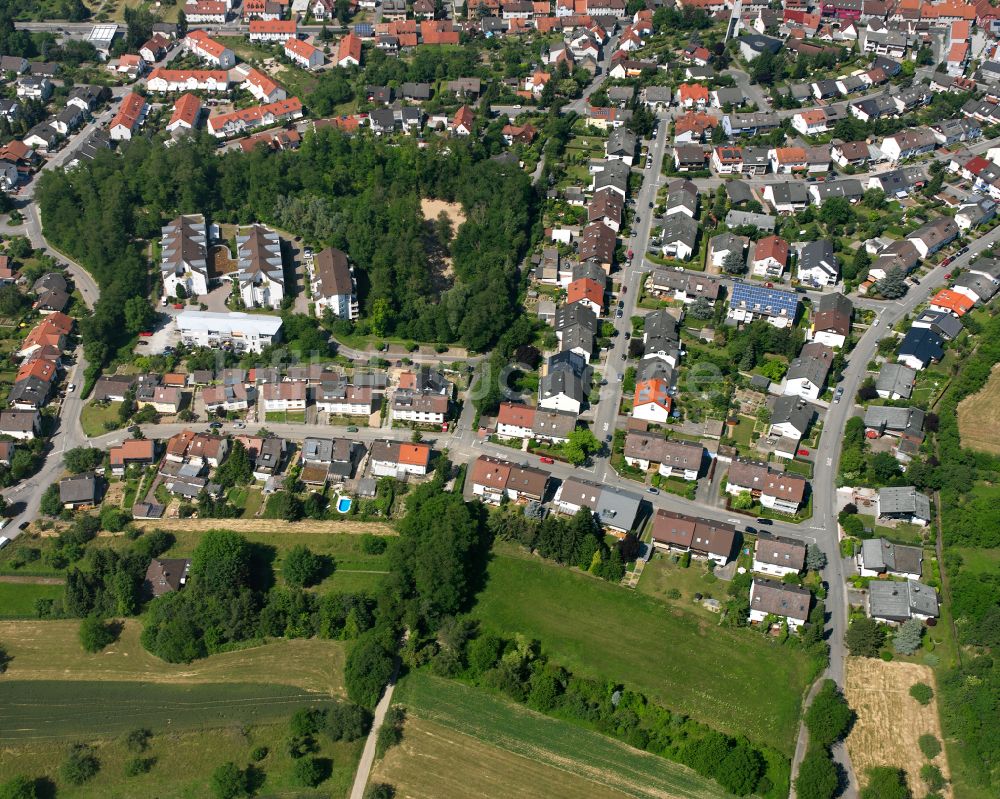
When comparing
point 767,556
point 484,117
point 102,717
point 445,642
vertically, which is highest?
point 484,117

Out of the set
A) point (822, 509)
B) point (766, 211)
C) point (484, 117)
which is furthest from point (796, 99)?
point (822, 509)

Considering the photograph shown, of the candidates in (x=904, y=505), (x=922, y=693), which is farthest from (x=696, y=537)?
(x=922, y=693)

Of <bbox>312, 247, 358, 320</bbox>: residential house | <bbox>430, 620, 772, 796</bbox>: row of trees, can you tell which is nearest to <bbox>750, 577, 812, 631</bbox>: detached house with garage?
<bbox>430, 620, 772, 796</bbox>: row of trees

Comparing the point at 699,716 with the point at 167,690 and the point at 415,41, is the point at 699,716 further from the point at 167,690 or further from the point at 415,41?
the point at 415,41

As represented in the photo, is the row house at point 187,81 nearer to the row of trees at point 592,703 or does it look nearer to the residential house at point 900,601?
the row of trees at point 592,703

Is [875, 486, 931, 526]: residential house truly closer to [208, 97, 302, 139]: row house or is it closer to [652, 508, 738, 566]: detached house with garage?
[652, 508, 738, 566]: detached house with garage
